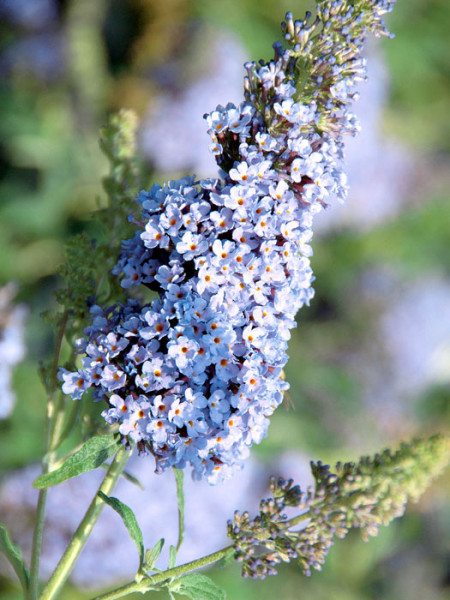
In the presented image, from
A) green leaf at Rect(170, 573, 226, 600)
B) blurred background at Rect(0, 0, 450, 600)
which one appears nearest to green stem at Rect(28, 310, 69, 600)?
green leaf at Rect(170, 573, 226, 600)

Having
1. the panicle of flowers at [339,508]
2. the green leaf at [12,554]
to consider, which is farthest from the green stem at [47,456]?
the panicle of flowers at [339,508]

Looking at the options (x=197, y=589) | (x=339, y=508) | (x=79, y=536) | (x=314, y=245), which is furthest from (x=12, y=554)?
(x=314, y=245)

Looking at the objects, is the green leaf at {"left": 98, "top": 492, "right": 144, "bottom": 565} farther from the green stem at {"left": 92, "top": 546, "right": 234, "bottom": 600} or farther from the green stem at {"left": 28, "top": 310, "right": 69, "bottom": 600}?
the green stem at {"left": 28, "top": 310, "right": 69, "bottom": 600}

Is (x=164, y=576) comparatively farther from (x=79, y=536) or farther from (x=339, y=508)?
(x=339, y=508)

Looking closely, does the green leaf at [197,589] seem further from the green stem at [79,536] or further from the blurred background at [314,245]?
the blurred background at [314,245]

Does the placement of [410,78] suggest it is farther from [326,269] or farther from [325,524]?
[325,524]
